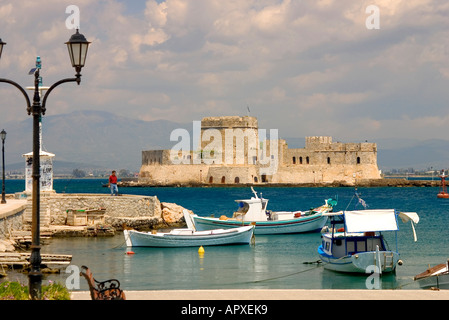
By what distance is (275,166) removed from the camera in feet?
247

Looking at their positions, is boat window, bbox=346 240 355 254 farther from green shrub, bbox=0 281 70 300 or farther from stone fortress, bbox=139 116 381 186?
stone fortress, bbox=139 116 381 186

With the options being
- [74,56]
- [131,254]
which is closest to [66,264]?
[131,254]

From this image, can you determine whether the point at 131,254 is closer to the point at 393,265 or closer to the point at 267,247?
the point at 267,247

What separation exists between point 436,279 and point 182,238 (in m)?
9.35

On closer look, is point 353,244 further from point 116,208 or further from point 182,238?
point 116,208

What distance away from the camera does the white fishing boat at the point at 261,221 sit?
23547mm

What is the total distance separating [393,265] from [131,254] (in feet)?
24.6

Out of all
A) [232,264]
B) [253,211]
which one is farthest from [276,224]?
[232,264]

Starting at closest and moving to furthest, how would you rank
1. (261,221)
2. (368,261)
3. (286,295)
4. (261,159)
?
(286,295)
(368,261)
(261,221)
(261,159)

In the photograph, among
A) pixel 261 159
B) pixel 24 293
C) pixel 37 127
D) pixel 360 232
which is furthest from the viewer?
pixel 261 159

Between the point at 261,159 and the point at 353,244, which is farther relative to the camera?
the point at 261,159

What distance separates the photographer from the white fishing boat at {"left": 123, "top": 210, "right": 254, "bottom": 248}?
62.6ft

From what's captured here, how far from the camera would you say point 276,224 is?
24.5 meters

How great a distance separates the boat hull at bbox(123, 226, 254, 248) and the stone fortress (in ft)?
173
